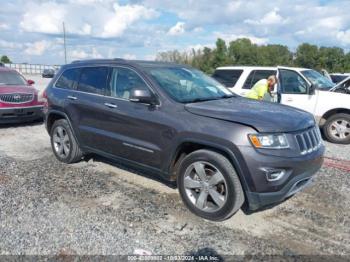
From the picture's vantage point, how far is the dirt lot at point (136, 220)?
368cm

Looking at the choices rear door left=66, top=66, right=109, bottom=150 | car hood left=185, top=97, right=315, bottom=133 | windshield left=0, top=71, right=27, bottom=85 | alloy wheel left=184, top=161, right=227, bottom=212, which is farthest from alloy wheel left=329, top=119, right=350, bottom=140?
windshield left=0, top=71, right=27, bottom=85

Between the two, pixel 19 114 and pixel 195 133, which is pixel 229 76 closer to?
pixel 19 114

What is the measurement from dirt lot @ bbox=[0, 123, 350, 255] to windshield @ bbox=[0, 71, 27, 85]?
5.28 meters

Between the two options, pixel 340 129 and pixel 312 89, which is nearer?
pixel 340 129

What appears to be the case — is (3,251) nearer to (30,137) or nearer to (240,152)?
(240,152)

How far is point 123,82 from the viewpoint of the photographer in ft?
17.2

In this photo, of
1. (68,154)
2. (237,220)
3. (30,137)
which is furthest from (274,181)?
(30,137)

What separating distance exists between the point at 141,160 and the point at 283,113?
1926 millimetres

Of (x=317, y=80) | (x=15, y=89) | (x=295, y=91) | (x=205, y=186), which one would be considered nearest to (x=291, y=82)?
(x=295, y=91)

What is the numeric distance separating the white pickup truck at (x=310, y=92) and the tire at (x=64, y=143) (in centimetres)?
507

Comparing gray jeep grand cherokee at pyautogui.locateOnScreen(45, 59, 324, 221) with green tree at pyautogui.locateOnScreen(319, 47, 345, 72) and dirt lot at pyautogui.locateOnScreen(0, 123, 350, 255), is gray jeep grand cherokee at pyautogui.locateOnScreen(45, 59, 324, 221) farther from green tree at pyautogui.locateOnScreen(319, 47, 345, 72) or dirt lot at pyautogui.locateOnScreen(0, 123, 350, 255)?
green tree at pyautogui.locateOnScreen(319, 47, 345, 72)

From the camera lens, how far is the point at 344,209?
15.4ft

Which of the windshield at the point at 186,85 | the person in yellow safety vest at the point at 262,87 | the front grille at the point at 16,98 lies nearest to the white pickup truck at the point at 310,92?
the person in yellow safety vest at the point at 262,87

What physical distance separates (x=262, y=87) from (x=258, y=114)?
5.01m
